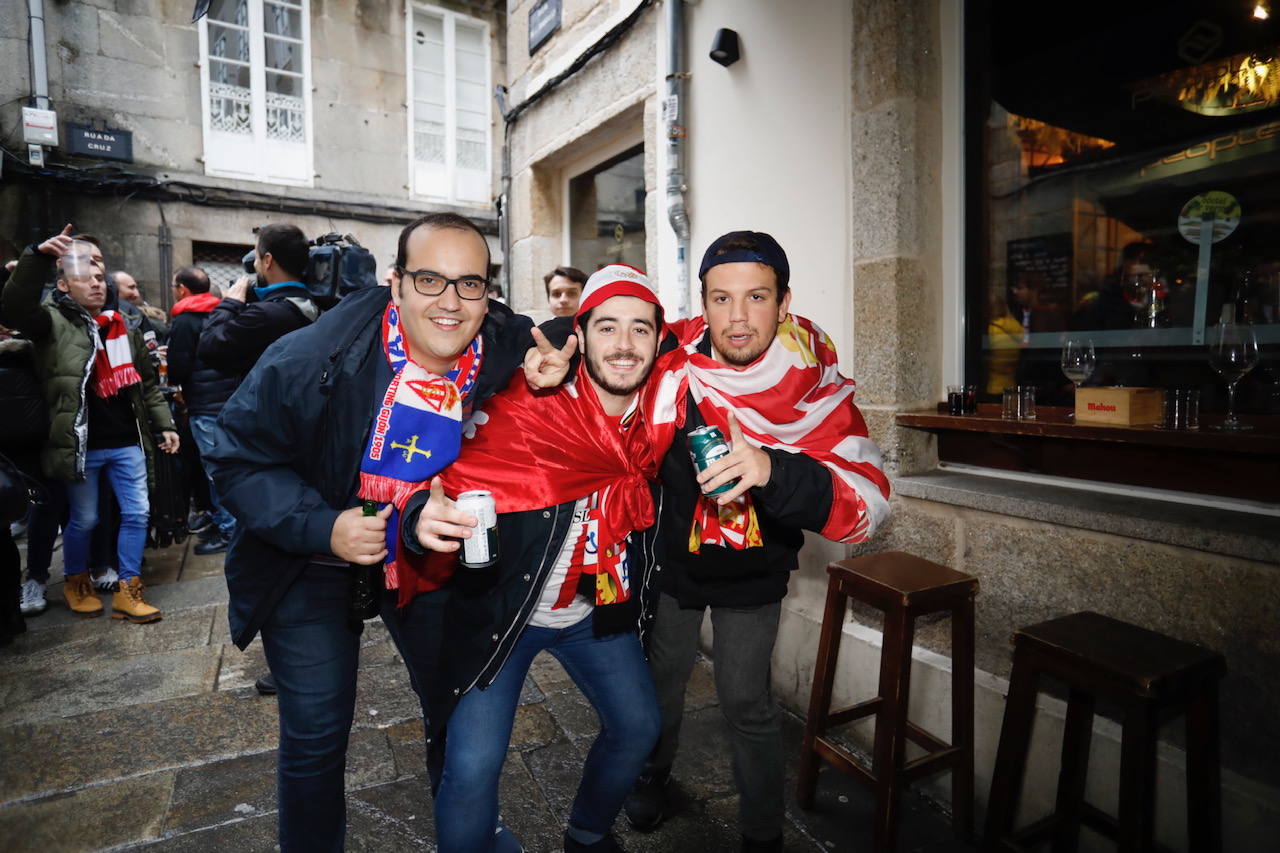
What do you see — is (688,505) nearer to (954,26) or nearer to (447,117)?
(954,26)

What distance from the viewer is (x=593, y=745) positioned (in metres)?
2.08

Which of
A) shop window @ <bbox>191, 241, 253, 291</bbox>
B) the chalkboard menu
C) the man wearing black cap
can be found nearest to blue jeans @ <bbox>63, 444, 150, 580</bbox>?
the man wearing black cap

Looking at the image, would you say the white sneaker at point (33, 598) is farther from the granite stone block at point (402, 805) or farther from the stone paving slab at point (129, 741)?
the granite stone block at point (402, 805)

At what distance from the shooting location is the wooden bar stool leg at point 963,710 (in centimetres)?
253

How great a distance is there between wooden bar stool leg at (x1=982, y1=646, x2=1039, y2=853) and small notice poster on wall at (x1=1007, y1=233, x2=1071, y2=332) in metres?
1.43

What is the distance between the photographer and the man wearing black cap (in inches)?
86.2

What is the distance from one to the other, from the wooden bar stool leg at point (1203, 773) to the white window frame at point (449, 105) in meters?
13.0

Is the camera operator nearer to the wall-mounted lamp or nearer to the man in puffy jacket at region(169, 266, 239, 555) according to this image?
the man in puffy jacket at region(169, 266, 239, 555)

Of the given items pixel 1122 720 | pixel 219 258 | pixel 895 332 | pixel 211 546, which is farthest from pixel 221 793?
pixel 219 258

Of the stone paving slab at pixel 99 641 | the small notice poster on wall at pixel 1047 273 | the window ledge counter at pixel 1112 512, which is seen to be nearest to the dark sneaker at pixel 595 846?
the window ledge counter at pixel 1112 512

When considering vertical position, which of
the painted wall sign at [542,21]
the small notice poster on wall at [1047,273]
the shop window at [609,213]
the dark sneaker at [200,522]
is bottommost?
the dark sneaker at [200,522]

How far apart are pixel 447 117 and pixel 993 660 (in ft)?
42.8

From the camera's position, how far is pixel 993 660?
276 centimetres

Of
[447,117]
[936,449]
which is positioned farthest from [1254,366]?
[447,117]
